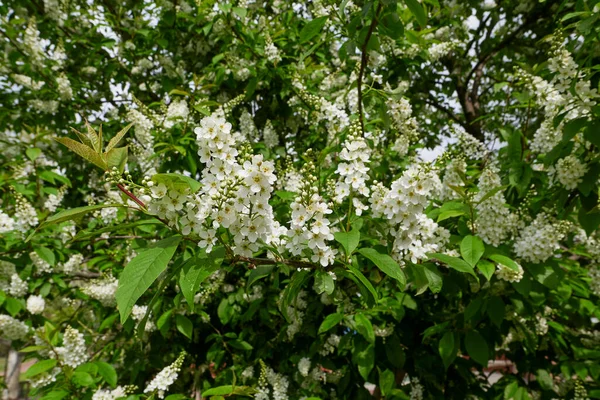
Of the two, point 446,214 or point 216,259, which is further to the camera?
point 446,214

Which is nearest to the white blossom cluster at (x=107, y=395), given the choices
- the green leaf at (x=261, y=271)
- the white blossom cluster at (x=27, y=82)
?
the green leaf at (x=261, y=271)

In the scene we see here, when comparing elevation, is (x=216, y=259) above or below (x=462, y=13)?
below

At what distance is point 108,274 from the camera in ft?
11.6

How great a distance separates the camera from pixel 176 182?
142 cm

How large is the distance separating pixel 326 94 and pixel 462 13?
9.31ft

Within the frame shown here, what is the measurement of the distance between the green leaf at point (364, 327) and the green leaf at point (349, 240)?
1.20 metres

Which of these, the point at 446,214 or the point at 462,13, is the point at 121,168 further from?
the point at 462,13

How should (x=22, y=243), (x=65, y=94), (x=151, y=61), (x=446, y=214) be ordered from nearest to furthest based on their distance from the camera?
(x=446, y=214)
(x=22, y=243)
(x=65, y=94)
(x=151, y=61)

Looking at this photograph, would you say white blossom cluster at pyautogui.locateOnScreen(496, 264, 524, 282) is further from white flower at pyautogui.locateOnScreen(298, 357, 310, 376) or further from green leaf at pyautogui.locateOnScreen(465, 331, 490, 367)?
white flower at pyautogui.locateOnScreen(298, 357, 310, 376)

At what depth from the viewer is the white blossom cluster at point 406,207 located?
175 cm

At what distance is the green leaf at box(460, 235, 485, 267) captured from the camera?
2.09 meters

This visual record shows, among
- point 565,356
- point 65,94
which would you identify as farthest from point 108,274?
point 565,356

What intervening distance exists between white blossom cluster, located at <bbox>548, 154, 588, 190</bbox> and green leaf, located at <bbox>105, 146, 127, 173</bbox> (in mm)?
2462

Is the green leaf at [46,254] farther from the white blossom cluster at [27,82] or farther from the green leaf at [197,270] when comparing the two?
the white blossom cluster at [27,82]
